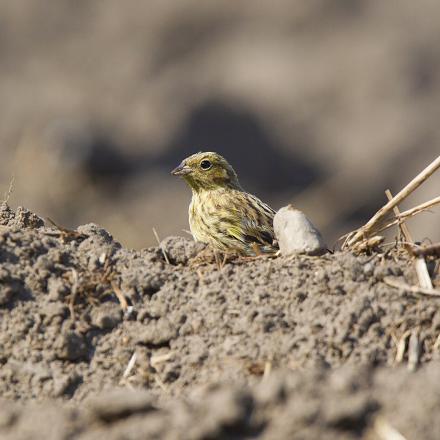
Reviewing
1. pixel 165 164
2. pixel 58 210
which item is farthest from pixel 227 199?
pixel 165 164

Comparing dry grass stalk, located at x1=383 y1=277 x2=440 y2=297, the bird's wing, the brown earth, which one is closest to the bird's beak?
the bird's wing

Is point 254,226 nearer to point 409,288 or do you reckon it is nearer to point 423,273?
point 423,273

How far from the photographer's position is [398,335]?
5637mm

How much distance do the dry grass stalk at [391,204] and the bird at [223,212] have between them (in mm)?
1225

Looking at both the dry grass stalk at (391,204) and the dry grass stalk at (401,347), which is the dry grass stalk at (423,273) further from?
the dry grass stalk at (391,204)

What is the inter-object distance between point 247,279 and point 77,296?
0.84m

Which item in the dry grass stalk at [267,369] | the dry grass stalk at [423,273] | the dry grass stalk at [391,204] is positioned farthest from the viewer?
the dry grass stalk at [391,204]

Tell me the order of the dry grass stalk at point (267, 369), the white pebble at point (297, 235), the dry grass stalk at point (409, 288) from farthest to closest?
the white pebble at point (297, 235) < the dry grass stalk at point (409, 288) < the dry grass stalk at point (267, 369)

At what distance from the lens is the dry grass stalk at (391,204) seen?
6734 millimetres

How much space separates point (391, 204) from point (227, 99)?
49.0 feet

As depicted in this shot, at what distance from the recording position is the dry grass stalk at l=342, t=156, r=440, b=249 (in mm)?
6734

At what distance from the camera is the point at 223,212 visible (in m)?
9.09

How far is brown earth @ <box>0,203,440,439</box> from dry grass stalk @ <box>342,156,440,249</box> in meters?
0.39

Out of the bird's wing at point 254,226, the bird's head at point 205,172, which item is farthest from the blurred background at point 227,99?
the bird's wing at point 254,226
